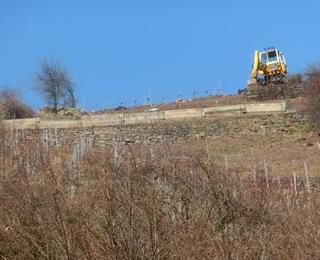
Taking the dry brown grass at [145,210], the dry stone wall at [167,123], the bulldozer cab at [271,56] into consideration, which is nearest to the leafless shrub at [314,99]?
the dry stone wall at [167,123]

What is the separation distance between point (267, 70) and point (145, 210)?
44.9 meters

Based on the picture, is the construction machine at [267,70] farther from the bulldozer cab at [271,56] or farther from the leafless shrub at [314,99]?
the leafless shrub at [314,99]

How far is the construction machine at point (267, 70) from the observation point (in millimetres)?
53250

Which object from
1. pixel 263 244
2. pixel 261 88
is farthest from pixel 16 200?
pixel 261 88

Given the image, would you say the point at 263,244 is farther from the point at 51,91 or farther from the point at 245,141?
the point at 51,91

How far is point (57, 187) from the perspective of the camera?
11594 mm

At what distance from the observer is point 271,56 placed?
181 feet

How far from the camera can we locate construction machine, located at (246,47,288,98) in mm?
53250

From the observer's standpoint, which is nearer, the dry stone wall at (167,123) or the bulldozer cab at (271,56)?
the dry stone wall at (167,123)

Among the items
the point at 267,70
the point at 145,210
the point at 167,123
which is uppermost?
the point at 267,70

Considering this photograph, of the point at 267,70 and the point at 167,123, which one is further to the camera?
the point at 267,70

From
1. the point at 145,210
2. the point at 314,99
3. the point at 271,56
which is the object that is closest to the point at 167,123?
the point at 314,99

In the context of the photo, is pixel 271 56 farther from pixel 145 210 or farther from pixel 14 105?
pixel 145 210

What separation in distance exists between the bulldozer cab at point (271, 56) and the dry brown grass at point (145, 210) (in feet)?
136
